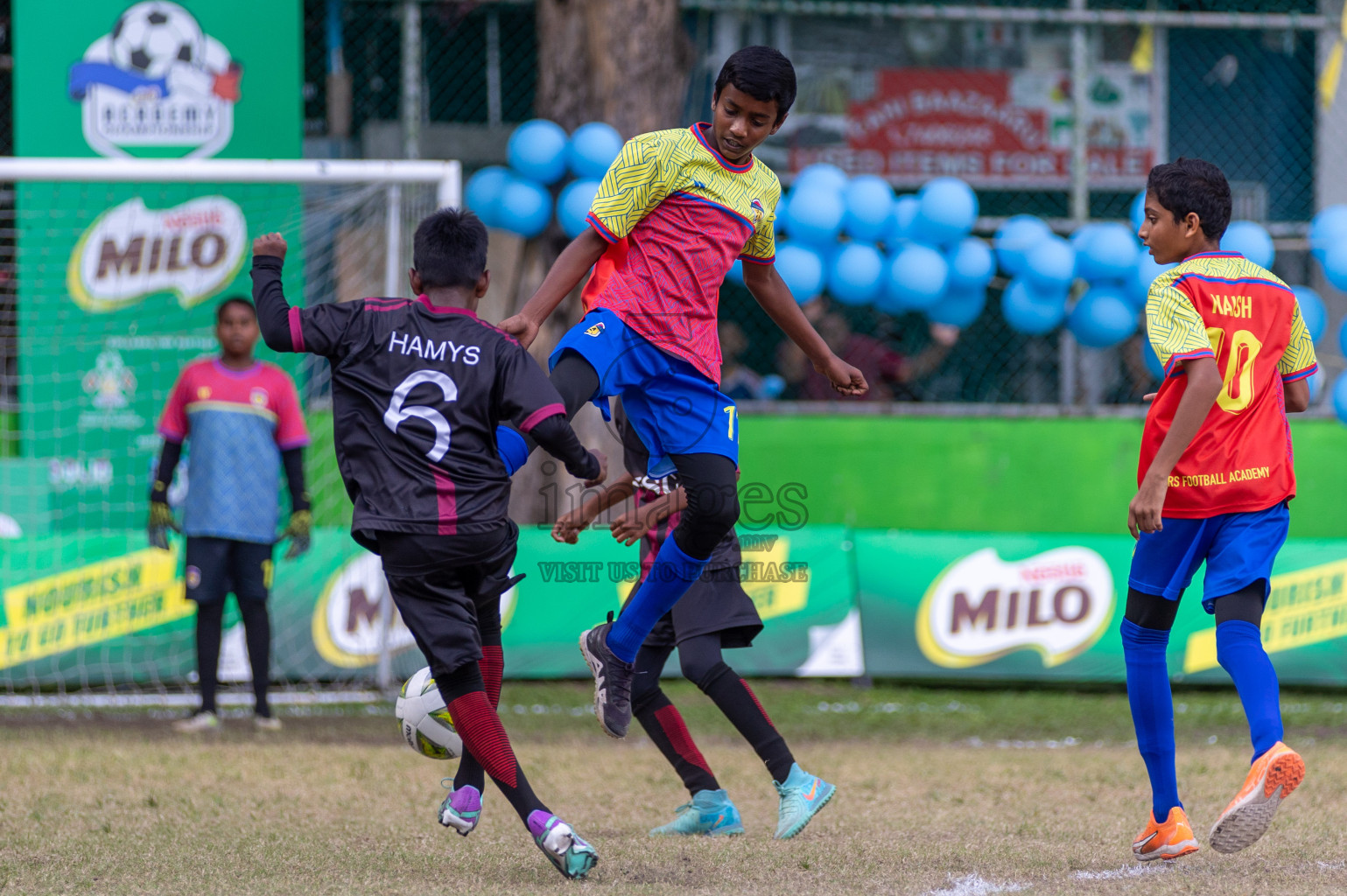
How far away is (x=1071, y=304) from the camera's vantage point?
8.98m

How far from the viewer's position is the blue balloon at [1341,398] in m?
8.21

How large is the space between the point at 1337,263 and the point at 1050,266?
5.51 ft

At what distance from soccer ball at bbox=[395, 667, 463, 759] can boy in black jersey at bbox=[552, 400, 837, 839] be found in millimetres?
656

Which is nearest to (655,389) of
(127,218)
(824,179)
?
(824,179)

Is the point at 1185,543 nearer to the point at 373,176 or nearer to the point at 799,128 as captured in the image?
the point at 373,176

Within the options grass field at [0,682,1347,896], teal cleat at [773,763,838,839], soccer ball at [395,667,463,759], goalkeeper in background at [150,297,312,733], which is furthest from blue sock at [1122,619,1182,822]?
goalkeeper in background at [150,297,312,733]

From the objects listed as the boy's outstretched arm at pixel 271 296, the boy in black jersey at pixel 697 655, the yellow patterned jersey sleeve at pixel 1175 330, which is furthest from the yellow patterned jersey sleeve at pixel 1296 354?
the boy's outstretched arm at pixel 271 296

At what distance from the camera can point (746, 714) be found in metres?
4.81

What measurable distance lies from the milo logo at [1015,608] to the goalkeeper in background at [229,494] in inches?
144

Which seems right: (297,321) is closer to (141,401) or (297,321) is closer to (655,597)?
(655,597)

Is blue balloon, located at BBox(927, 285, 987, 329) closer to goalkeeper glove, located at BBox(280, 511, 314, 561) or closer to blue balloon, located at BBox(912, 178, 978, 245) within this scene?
blue balloon, located at BBox(912, 178, 978, 245)

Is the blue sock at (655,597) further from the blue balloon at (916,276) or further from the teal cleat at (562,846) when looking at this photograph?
the blue balloon at (916,276)

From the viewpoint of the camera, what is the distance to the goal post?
7688 millimetres

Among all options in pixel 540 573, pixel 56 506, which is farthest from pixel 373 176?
pixel 56 506
